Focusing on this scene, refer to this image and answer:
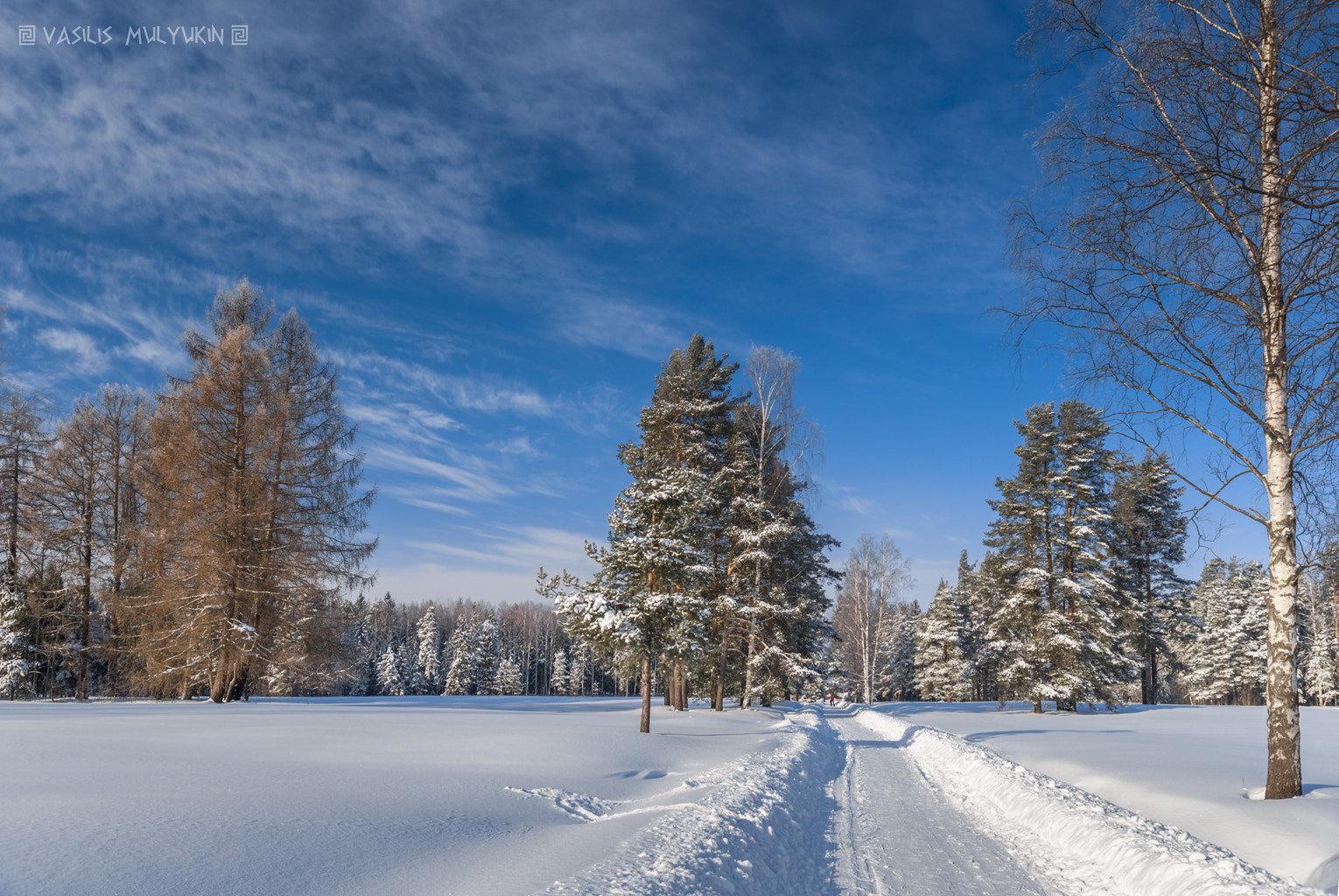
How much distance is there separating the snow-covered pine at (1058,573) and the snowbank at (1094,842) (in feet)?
67.1

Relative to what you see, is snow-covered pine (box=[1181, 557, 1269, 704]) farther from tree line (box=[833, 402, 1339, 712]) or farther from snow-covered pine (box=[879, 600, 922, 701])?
snow-covered pine (box=[879, 600, 922, 701])

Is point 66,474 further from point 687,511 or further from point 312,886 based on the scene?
point 312,886

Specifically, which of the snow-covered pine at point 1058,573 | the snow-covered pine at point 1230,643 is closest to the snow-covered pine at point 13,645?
the snow-covered pine at point 1058,573

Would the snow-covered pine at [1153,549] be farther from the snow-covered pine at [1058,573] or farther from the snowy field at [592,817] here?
the snowy field at [592,817]

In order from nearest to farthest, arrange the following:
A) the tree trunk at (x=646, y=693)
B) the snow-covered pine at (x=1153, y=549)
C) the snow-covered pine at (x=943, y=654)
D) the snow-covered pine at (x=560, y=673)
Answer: the tree trunk at (x=646, y=693)
the snow-covered pine at (x=1153, y=549)
the snow-covered pine at (x=943, y=654)
the snow-covered pine at (x=560, y=673)

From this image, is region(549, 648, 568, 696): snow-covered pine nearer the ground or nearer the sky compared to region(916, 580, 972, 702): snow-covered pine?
nearer the ground

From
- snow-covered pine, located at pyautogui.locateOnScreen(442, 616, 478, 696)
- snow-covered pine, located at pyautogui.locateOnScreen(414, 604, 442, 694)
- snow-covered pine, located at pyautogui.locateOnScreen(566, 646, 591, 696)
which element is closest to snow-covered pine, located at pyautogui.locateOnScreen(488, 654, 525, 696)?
snow-covered pine, located at pyautogui.locateOnScreen(442, 616, 478, 696)

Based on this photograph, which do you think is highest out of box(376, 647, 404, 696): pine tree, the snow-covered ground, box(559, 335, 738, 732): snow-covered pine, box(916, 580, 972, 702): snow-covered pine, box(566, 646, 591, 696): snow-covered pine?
box(559, 335, 738, 732): snow-covered pine

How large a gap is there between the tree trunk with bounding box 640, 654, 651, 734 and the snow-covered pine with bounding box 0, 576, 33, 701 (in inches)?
1182

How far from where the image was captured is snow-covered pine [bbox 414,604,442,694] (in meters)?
68.2

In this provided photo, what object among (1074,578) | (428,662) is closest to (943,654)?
(1074,578)

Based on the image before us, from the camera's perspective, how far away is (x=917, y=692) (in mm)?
58062

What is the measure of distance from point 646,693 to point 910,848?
29.0 feet

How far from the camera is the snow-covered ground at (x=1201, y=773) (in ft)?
20.3
